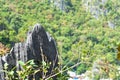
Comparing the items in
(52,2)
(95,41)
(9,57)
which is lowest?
(95,41)

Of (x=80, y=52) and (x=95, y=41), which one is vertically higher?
(x=80, y=52)

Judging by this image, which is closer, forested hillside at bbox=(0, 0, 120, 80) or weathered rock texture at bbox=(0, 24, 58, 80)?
weathered rock texture at bbox=(0, 24, 58, 80)

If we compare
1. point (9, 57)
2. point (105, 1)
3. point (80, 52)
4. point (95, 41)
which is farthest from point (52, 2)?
point (80, 52)

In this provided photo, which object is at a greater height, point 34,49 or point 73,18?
point 34,49

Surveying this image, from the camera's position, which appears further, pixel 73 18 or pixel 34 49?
pixel 73 18

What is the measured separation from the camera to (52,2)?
55906 millimetres

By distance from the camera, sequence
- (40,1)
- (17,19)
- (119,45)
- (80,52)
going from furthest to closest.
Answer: (40,1) → (17,19) → (80,52) → (119,45)

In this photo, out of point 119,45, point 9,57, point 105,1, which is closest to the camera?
point 119,45

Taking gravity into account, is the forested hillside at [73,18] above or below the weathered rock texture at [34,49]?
below

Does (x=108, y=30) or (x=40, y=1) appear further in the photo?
(x=40, y=1)

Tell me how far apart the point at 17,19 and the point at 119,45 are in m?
39.8

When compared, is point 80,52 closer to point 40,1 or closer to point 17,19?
point 17,19

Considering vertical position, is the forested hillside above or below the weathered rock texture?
below

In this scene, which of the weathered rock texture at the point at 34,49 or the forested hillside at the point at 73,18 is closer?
the weathered rock texture at the point at 34,49
